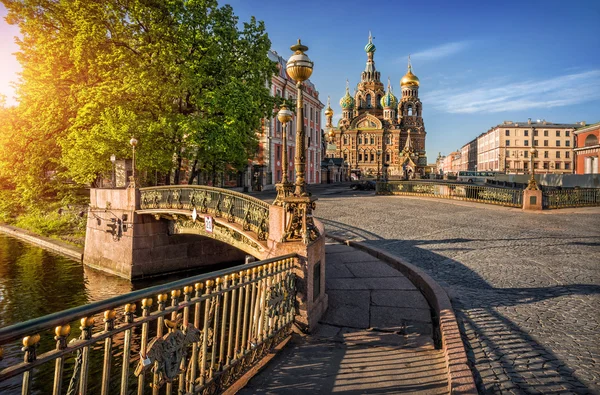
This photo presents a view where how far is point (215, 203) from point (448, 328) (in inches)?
323

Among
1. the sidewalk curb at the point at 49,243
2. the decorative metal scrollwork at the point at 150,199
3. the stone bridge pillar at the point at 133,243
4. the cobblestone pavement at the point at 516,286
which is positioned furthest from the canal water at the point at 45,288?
the cobblestone pavement at the point at 516,286

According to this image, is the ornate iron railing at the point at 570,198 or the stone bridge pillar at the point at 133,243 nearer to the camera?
the stone bridge pillar at the point at 133,243

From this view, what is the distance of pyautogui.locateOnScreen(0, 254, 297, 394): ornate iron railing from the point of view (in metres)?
2.08

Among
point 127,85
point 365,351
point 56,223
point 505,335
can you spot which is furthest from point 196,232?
point 56,223

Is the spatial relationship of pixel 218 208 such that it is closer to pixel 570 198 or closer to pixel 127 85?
pixel 127 85

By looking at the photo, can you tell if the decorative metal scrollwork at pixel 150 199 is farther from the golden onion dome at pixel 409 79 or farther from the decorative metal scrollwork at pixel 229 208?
the golden onion dome at pixel 409 79

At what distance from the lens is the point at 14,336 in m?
1.87

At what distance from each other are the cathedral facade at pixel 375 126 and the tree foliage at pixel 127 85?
74283 mm

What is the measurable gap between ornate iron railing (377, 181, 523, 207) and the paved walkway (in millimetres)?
17301

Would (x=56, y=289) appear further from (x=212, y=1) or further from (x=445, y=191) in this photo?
(x=445, y=191)

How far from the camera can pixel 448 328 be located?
187 inches

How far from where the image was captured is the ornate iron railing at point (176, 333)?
6.82 feet

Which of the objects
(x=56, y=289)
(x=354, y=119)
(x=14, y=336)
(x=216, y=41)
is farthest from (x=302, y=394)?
(x=354, y=119)

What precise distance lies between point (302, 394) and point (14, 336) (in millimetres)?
2731
